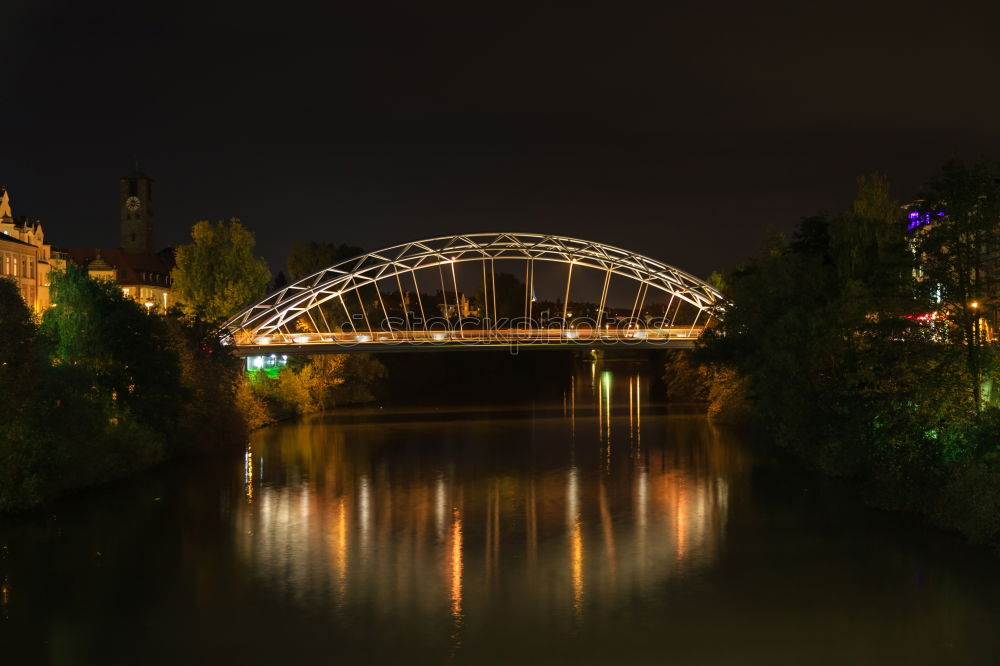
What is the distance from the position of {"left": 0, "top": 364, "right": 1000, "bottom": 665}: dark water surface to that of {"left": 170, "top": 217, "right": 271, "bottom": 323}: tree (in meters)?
22.7

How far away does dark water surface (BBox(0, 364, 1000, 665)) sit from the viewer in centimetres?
1734

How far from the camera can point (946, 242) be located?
83.6 feet

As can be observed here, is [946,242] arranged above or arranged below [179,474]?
above

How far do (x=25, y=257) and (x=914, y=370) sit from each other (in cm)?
4660

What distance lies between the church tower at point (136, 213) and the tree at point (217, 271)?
44.4 m

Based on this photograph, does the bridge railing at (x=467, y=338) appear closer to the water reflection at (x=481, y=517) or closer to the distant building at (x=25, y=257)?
the water reflection at (x=481, y=517)

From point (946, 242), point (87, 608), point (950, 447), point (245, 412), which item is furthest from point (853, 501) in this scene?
point (245, 412)

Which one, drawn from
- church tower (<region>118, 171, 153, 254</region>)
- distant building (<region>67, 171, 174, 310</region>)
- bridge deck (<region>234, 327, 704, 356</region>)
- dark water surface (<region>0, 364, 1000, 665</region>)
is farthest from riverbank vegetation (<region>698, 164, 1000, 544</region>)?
church tower (<region>118, 171, 153, 254</region>)

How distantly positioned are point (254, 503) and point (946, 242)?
20221 mm

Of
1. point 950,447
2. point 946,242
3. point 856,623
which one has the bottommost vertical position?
point 856,623

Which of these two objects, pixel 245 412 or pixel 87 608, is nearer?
pixel 87 608

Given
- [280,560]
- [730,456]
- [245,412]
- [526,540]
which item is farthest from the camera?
[245,412]

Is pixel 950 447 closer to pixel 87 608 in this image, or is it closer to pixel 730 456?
pixel 730 456

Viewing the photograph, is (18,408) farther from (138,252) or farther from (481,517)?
(138,252)
